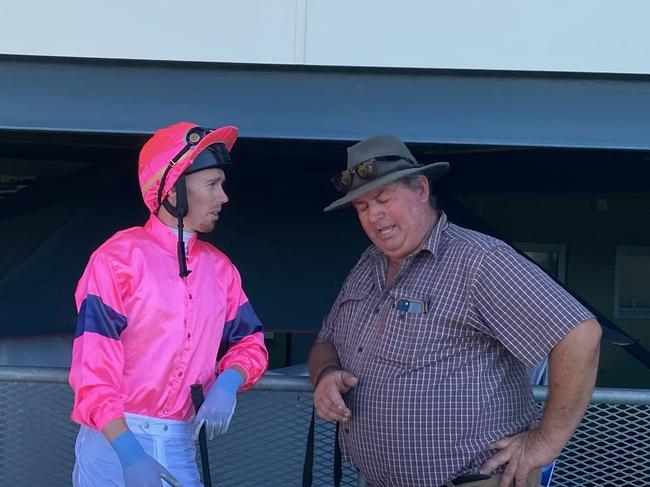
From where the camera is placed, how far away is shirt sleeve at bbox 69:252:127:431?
202 centimetres

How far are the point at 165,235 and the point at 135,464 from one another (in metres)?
0.66

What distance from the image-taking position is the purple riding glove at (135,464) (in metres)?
1.96

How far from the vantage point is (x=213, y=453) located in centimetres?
294

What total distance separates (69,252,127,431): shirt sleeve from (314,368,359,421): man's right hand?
0.56 meters

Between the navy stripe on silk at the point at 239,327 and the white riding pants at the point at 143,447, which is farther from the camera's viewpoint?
the navy stripe on silk at the point at 239,327

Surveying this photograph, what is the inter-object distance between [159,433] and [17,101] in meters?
1.48

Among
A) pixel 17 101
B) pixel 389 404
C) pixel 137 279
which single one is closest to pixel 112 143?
pixel 17 101

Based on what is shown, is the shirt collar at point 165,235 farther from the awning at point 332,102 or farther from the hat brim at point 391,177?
the awning at point 332,102

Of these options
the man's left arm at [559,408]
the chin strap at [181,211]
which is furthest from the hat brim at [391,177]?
the man's left arm at [559,408]

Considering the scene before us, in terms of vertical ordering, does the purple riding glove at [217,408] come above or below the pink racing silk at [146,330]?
below

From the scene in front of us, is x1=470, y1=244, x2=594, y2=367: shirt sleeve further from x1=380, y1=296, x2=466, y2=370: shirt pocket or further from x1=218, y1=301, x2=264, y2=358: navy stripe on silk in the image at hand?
x1=218, y1=301, x2=264, y2=358: navy stripe on silk

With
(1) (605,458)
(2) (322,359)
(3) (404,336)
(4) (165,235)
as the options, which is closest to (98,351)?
(4) (165,235)

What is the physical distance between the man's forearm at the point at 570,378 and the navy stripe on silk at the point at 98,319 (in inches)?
43.8

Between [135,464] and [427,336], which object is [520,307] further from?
[135,464]
